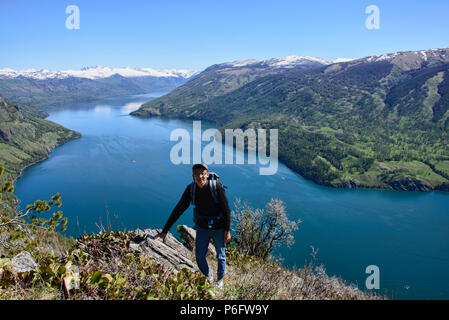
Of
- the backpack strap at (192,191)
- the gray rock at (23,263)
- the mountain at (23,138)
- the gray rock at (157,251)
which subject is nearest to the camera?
the gray rock at (23,263)

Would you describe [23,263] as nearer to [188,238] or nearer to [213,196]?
[213,196]

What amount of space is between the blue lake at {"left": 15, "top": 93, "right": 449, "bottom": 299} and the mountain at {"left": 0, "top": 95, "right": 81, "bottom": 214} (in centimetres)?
1154

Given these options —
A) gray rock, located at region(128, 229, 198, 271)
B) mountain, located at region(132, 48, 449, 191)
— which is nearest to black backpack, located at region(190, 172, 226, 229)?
gray rock, located at region(128, 229, 198, 271)

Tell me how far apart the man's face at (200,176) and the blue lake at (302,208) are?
103 ft

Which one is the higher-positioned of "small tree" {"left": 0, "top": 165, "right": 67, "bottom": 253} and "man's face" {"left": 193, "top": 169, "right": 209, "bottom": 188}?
"man's face" {"left": 193, "top": 169, "right": 209, "bottom": 188}

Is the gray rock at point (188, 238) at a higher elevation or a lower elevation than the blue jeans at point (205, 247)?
lower

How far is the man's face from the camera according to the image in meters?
4.84

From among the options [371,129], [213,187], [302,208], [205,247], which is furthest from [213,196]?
[371,129]

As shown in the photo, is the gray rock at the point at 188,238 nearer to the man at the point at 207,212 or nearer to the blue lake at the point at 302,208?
the man at the point at 207,212

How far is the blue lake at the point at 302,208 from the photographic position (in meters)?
44.0

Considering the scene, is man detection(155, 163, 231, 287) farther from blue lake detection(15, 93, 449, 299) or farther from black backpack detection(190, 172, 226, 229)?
blue lake detection(15, 93, 449, 299)

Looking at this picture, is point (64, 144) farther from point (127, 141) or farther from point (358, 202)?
point (358, 202)

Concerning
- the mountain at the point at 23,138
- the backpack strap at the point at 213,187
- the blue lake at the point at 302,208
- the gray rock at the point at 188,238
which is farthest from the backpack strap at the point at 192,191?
the mountain at the point at 23,138

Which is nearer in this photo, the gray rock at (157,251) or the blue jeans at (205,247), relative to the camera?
the blue jeans at (205,247)
